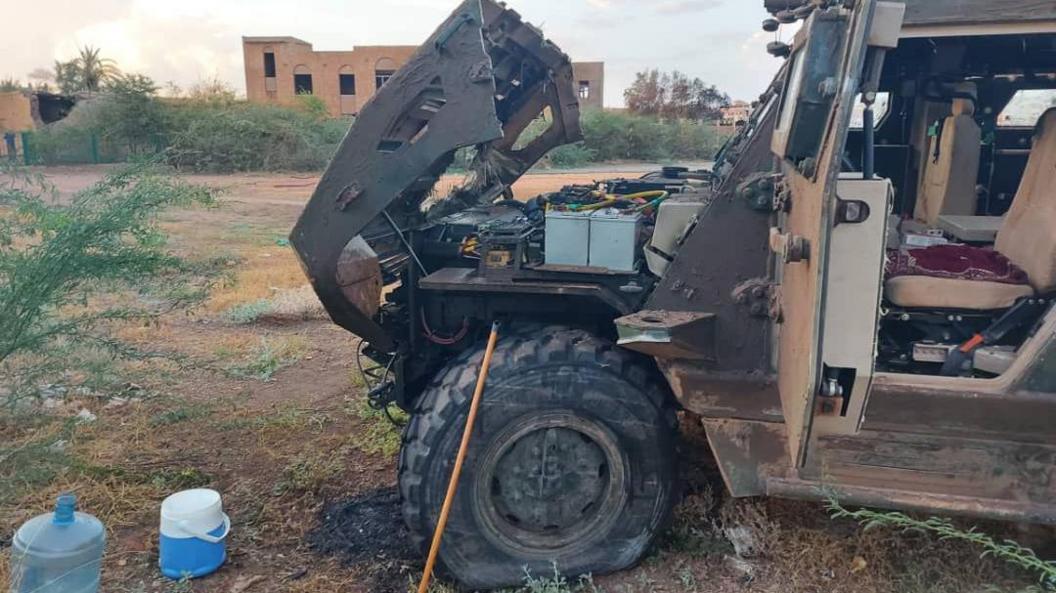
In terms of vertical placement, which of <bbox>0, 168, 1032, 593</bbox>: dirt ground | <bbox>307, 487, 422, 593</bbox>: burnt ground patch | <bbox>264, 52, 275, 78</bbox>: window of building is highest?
<bbox>264, 52, 275, 78</bbox>: window of building

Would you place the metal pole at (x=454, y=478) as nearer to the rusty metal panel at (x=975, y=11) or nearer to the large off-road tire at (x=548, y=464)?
the large off-road tire at (x=548, y=464)

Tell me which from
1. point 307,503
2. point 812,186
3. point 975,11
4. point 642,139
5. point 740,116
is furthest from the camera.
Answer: point 642,139

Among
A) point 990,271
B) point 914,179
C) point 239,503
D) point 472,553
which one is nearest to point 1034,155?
point 990,271

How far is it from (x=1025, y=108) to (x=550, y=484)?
3.53m

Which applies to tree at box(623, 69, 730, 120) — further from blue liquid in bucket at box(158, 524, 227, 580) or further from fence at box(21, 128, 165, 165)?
blue liquid in bucket at box(158, 524, 227, 580)

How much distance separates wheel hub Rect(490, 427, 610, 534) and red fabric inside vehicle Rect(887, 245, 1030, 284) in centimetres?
150

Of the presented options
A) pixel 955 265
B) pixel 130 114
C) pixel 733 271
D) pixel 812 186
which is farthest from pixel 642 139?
pixel 812 186

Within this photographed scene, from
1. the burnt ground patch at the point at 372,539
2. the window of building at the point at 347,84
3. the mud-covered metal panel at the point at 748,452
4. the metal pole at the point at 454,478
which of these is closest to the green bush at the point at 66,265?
the burnt ground patch at the point at 372,539

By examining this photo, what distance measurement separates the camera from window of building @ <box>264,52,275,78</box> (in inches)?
1661

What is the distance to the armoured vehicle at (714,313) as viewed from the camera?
2631mm

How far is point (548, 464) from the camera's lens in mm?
3412

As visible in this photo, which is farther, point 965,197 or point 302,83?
point 302,83

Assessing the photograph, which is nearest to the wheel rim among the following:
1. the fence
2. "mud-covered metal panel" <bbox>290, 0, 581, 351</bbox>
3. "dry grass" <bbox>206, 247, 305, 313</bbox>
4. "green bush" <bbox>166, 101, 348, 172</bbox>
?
"mud-covered metal panel" <bbox>290, 0, 581, 351</bbox>

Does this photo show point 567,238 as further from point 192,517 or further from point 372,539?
point 192,517
